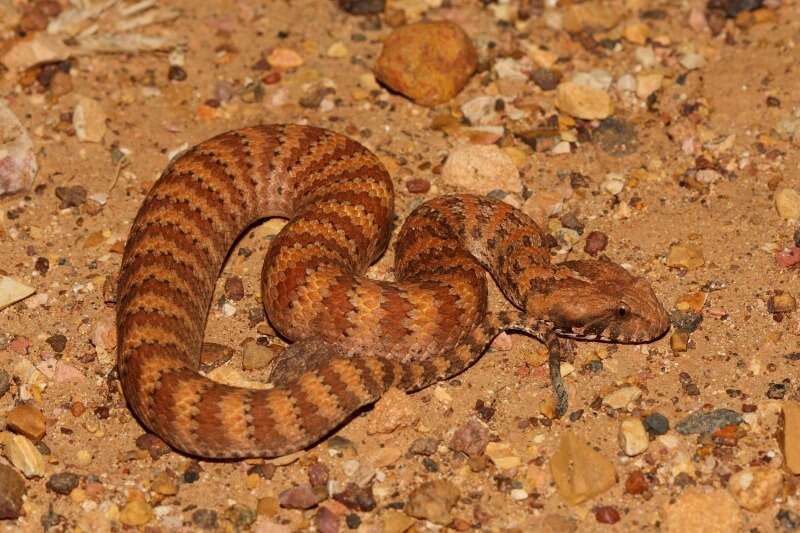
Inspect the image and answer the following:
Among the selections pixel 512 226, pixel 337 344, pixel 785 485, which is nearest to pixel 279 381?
pixel 337 344

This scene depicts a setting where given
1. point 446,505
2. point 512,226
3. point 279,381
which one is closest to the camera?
point 446,505

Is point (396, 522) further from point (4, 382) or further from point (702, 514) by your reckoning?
point (4, 382)

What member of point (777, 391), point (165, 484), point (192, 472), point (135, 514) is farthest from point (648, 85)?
point (135, 514)

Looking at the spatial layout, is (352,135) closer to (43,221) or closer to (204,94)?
(204,94)

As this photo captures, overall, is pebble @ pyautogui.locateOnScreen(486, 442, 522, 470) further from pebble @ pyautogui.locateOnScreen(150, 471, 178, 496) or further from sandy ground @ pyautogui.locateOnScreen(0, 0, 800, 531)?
pebble @ pyautogui.locateOnScreen(150, 471, 178, 496)

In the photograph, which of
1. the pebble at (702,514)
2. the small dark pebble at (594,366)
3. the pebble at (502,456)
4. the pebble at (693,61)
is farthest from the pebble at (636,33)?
the pebble at (702,514)

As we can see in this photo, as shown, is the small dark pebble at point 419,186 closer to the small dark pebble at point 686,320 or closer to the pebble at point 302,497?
the small dark pebble at point 686,320
